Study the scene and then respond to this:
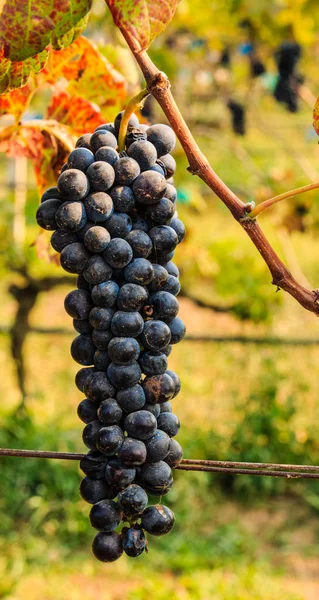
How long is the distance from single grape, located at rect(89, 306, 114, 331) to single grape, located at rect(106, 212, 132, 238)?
0.09 metres

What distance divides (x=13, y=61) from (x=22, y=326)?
314cm

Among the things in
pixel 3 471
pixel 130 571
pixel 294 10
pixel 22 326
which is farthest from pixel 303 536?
pixel 294 10

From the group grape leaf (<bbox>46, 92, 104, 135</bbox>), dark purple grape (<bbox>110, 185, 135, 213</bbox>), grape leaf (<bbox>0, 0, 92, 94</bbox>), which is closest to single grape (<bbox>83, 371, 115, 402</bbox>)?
dark purple grape (<bbox>110, 185, 135, 213</bbox>)

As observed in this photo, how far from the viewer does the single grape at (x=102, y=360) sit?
0.84 metres

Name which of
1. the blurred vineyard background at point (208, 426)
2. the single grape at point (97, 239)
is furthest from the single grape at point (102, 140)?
the blurred vineyard background at point (208, 426)

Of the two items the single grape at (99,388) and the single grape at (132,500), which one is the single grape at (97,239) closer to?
the single grape at (99,388)

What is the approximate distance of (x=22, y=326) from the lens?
12.6ft

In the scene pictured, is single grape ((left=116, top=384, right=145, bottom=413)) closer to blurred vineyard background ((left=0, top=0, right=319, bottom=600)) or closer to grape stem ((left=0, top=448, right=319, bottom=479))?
grape stem ((left=0, top=448, right=319, bottom=479))

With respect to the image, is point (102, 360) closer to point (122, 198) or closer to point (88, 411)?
point (88, 411)

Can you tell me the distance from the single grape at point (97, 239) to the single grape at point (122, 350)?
11cm

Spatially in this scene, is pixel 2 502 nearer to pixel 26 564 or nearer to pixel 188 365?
pixel 26 564

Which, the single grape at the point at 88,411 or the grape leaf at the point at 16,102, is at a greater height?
the grape leaf at the point at 16,102

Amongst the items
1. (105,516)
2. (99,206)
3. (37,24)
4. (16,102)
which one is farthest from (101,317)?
(16,102)

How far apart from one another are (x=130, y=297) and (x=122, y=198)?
12 cm
